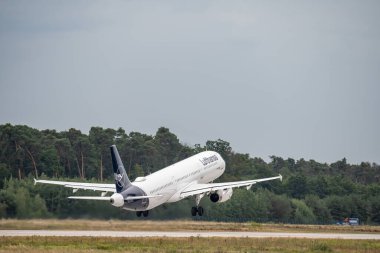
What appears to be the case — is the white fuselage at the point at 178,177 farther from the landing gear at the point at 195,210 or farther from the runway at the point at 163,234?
the runway at the point at 163,234

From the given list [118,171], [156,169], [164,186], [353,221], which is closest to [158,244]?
[118,171]

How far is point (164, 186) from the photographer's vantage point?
325 ft

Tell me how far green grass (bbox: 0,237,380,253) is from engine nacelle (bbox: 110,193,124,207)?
498 inches

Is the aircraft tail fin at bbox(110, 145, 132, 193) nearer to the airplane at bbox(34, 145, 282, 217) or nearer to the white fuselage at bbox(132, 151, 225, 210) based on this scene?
the airplane at bbox(34, 145, 282, 217)

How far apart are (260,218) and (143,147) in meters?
40.9

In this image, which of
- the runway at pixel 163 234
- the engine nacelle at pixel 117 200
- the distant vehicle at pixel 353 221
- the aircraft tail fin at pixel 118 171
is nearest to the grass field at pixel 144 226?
the engine nacelle at pixel 117 200

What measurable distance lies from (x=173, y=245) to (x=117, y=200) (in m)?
17.0

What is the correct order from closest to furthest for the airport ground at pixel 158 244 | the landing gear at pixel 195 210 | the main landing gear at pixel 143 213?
the airport ground at pixel 158 244 < the main landing gear at pixel 143 213 < the landing gear at pixel 195 210

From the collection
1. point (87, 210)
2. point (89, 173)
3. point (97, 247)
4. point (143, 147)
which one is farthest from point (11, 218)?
point (143, 147)

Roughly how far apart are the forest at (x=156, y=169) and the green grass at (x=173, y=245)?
1992cm

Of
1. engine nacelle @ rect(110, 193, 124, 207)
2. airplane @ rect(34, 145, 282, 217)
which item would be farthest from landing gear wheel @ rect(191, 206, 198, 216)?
engine nacelle @ rect(110, 193, 124, 207)

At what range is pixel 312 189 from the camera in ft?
496

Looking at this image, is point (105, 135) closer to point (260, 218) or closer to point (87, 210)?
point (260, 218)

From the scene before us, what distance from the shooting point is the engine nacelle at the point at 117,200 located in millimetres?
91375
